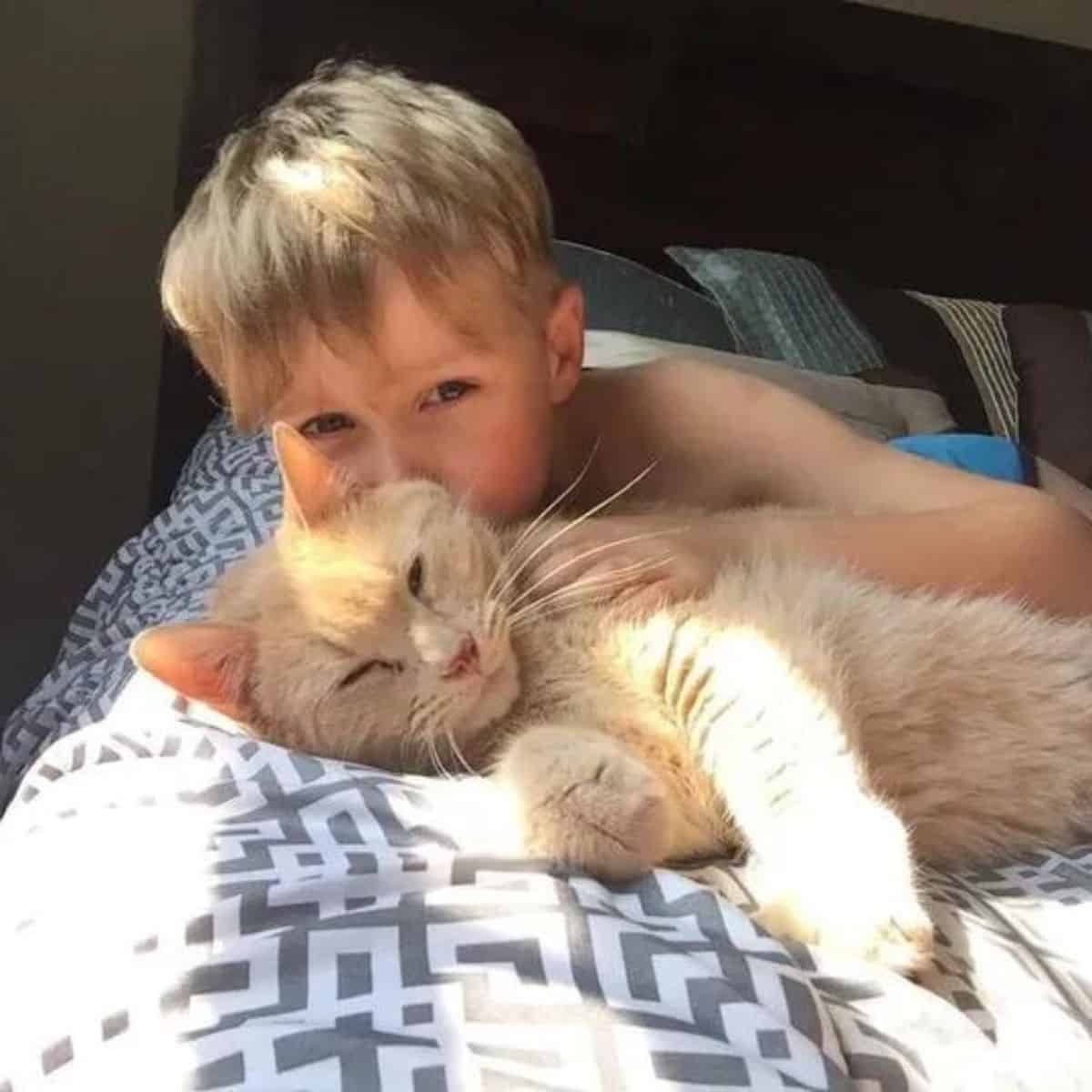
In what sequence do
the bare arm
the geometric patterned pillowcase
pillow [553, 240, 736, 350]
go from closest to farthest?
the bare arm → the geometric patterned pillowcase → pillow [553, 240, 736, 350]

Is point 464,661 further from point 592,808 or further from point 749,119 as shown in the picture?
point 749,119

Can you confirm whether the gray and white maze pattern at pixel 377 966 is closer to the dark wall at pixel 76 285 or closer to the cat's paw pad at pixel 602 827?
the cat's paw pad at pixel 602 827

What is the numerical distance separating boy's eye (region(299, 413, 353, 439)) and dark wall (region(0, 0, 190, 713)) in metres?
1.36

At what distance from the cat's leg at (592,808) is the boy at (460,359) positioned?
228 millimetres

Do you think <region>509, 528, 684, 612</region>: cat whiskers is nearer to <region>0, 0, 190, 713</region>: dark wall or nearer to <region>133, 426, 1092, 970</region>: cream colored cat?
<region>133, 426, 1092, 970</region>: cream colored cat

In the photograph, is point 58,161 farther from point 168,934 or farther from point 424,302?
point 168,934

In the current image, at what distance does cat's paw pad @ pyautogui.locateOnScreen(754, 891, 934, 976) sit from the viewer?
2.76ft

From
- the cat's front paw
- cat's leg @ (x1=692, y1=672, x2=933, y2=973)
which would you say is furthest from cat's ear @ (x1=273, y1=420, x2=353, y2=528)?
the cat's front paw

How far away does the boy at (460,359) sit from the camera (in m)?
→ 1.31

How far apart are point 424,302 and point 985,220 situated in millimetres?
1820

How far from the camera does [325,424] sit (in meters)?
1.38

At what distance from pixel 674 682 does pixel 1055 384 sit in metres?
1.50

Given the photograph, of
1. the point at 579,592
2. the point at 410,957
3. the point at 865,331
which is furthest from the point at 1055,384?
the point at 410,957

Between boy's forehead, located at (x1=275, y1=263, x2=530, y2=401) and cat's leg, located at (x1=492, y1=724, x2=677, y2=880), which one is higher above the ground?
boy's forehead, located at (x1=275, y1=263, x2=530, y2=401)
